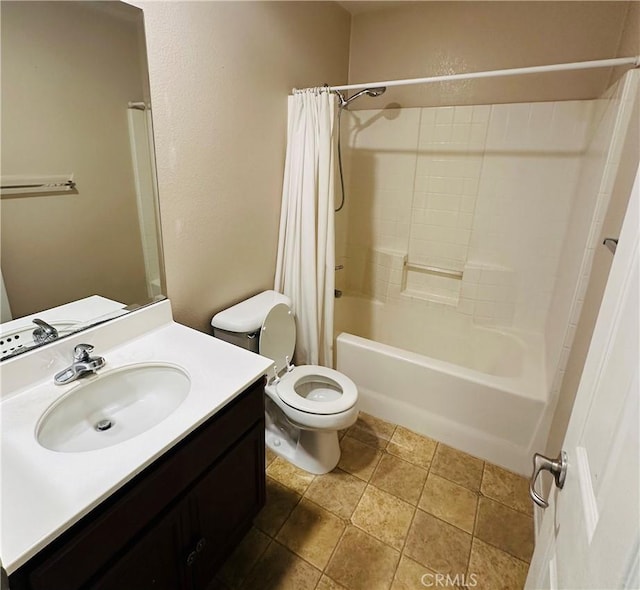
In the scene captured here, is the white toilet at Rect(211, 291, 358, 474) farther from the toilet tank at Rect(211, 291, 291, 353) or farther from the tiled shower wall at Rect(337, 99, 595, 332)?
the tiled shower wall at Rect(337, 99, 595, 332)

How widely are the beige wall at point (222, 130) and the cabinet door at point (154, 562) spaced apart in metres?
0.84

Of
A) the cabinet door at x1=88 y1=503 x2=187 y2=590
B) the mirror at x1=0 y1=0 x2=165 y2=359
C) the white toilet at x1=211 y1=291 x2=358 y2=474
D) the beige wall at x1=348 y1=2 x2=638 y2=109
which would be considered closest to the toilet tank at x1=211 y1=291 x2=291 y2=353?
the white toilet at x1=211 y1=291 x2=358 y2=474

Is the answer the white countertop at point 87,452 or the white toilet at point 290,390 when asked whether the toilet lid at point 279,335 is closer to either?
the white toilet at point 290,390

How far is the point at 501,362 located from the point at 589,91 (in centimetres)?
155

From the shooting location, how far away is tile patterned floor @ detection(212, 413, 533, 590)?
1.39 meters

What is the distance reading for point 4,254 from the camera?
1029 millimetres

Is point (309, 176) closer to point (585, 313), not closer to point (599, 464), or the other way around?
point (585, 313)

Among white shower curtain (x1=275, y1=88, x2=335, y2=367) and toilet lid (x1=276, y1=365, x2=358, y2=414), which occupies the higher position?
white shower curtain (x1=275, y1=88, x2=335, y2=367)

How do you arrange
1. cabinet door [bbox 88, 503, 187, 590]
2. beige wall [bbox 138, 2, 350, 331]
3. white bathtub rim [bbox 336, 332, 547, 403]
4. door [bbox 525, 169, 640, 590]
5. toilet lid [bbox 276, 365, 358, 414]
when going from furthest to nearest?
1. white bathtub rim [bbox 336, 332, 547, 403]
2. toilet lid [bbox 276, 365, 358, 414]
3. beige wall [bbox 138, 2, 350, 331]
4. cabinet door [bbox 88, 503, 187, 590]
5. door [bbox 525, 169, 640, 590]

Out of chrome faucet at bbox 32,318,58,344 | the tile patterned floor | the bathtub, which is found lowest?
the tile patterned floor

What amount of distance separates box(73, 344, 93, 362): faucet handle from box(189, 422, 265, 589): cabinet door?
0.53m

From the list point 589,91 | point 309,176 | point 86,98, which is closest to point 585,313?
point 589,91

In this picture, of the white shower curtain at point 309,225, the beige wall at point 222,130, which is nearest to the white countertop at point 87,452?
the beige wall at point 222,130

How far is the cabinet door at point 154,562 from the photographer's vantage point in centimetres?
86
